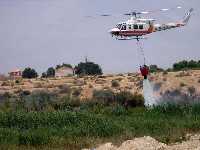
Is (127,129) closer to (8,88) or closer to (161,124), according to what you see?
(161,124)

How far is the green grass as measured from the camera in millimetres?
30000

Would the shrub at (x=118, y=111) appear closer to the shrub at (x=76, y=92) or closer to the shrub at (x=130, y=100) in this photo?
the shrub at (x=130, y=100)

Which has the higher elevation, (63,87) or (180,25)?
(180,25)

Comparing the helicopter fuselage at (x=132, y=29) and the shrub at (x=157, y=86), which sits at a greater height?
the helicopter fuselage at (x=132, y=29)

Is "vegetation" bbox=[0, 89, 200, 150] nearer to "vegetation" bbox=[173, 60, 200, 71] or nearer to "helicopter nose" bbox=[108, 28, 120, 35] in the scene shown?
"helicopter nose" bbox=[108, 28, 120, 35]

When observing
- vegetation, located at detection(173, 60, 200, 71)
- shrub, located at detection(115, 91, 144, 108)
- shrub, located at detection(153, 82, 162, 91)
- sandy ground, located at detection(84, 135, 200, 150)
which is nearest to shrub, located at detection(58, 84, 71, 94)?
shrub, located at detection(153, 82, 162, 91)

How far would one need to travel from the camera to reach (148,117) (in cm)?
3997

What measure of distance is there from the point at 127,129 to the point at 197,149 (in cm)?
937

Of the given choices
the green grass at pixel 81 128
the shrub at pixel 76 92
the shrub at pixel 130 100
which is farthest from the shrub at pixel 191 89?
the green grass at pixel 81 128

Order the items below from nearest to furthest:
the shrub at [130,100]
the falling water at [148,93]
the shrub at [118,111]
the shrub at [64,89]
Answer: the shrub at [118,111], the falling water at [148,93], the shrub at [130,100], the shrub at [64,89]

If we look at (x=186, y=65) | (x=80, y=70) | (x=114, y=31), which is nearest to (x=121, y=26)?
(x=114, y=31)

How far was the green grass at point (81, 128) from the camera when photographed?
98.4ft

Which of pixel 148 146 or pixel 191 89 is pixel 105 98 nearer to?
pixel 191 89

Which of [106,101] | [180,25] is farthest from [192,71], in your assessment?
[180,25]
